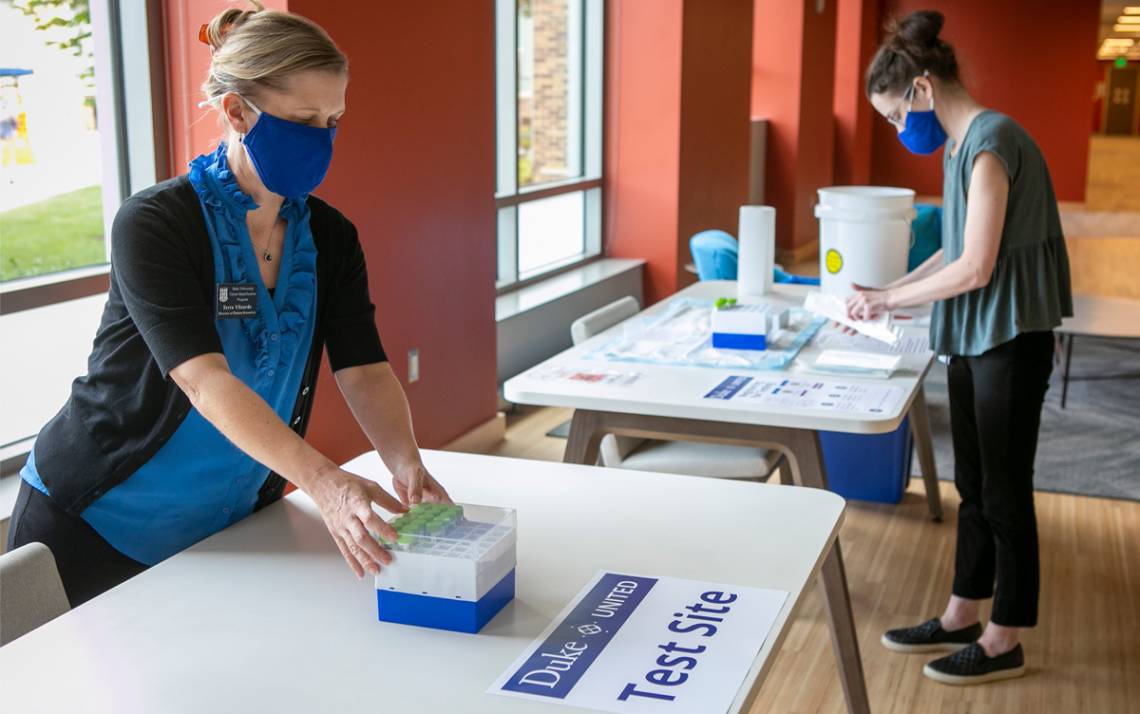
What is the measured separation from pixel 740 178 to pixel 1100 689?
227 inches

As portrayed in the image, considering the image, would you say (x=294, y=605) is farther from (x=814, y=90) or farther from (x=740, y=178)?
(x=814, y=90)

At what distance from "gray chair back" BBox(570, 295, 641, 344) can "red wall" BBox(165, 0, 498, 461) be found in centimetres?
93

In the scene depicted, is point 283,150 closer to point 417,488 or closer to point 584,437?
point 417,488

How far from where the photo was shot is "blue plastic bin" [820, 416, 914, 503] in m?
4.23

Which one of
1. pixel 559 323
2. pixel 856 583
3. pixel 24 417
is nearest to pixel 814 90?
pixel 559 323

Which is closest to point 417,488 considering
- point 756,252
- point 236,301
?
point 236,301

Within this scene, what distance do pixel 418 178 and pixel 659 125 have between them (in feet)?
9.26

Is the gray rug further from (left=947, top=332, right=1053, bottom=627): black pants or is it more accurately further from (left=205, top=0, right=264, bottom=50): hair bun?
(left=205, top=0, right=264, bottom=50): hair bun

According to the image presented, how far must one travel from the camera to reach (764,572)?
5.48ft

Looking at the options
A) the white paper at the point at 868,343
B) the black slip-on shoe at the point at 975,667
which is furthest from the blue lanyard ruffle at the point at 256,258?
the black slip-on shoe at the point at 975,667

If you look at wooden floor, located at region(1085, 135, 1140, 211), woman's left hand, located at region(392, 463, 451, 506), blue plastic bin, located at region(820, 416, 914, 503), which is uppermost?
woman's left hand, located at region(392, 463, 451, 506)

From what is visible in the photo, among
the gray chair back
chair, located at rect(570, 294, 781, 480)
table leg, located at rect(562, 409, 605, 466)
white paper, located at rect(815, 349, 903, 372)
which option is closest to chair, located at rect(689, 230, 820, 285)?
the gray chair back

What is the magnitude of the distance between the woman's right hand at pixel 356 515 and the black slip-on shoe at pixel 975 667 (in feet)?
6.14

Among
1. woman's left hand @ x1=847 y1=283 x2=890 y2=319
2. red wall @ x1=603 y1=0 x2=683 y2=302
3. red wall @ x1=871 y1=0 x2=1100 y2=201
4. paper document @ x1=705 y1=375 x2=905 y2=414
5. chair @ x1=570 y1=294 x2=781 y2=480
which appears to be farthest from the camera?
red wall @ x1=871 y1=0 x2=1100 y2=201
